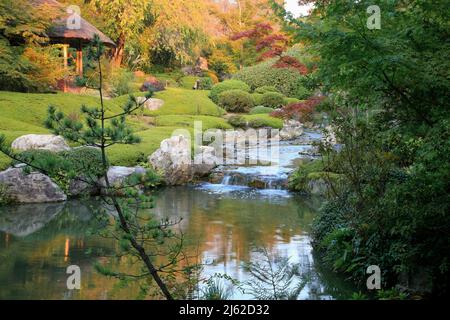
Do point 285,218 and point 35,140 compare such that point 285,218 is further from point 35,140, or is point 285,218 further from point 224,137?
point 224,137

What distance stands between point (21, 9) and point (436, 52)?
16.5m

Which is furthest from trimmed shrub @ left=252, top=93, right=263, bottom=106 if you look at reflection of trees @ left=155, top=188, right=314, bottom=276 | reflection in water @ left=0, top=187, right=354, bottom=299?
reflection in water @ left=0, top=187, right=354, bottom=299

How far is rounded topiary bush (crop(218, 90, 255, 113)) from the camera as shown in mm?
24266

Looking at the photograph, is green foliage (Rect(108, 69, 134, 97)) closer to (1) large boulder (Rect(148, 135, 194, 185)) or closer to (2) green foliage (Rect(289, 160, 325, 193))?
(1) large boulder (Rect(148, 135, 194, 185))

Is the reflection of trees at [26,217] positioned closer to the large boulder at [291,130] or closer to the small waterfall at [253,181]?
the small waterfall at [253,181]

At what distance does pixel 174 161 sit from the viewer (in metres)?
13.1

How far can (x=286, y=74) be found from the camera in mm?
27047

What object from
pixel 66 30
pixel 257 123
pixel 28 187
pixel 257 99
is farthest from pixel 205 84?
pixel 28 187

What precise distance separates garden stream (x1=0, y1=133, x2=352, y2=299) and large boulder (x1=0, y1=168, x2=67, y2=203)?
10.8 inches

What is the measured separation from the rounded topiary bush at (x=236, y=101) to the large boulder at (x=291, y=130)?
3.13 meters

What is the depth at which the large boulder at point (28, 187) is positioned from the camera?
33.8 ft

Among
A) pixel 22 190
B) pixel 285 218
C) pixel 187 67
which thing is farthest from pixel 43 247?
pixel 187 67

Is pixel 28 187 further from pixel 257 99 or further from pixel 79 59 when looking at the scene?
pixel 257 99

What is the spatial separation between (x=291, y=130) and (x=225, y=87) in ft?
19.4
